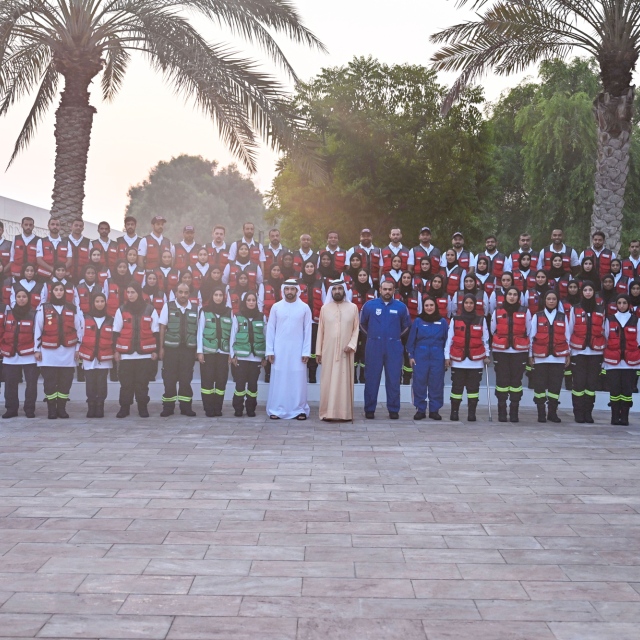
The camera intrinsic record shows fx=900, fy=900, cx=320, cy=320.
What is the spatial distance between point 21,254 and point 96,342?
90.0 inches

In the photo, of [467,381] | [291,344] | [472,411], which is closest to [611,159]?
[467,381]

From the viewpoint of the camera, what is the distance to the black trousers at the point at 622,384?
11.9 m

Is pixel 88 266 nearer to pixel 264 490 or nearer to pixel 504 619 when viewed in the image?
pixel 264 490

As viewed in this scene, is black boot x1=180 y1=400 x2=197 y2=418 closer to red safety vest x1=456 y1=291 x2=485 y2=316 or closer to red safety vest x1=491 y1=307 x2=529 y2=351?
red safety vest x1=456 y1=291 x2=485 y2=316

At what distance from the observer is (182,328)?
12055 millimetres

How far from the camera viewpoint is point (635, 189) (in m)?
30.7

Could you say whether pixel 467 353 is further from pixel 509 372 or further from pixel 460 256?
pixel 460 256

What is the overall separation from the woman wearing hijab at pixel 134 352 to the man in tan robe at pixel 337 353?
229 cm

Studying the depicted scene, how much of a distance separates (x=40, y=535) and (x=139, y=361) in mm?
6122

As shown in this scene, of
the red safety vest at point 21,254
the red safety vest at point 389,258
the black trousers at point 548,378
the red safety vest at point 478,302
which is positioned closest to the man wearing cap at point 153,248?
the red safety vest at point 21,254

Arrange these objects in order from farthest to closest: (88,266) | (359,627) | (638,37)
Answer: (638,37), (88,266), (359,627)

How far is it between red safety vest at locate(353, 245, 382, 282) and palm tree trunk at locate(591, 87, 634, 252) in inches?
158

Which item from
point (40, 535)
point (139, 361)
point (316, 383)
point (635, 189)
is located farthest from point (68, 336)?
point (635, 189)

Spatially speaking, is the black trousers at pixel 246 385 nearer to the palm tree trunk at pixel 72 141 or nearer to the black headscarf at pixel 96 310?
the black headscarf at pixel 96 310
